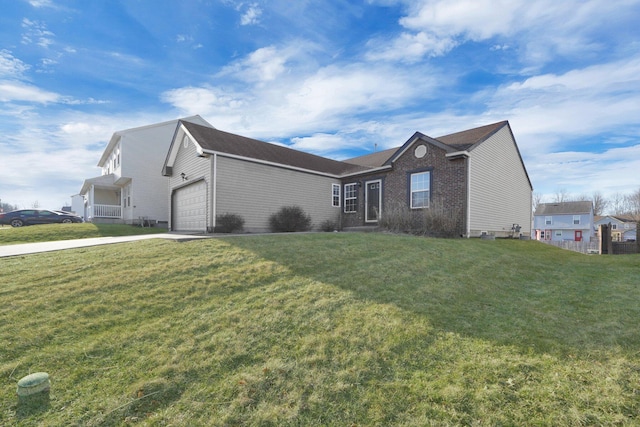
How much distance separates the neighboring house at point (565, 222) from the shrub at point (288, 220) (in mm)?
41005

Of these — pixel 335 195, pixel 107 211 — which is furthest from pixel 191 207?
pixel 107 211

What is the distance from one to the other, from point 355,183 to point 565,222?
44.6m

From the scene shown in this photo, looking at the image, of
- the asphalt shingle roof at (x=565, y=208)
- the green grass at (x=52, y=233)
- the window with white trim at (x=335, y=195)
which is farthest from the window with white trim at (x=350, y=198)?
the asphalt shingle roof at (x=565, y=208)

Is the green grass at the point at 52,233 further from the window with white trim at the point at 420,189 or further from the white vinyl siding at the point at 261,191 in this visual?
the window with white trim at the point at 420,189

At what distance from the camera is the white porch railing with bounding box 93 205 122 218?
70.0 ft

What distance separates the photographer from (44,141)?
15.2m

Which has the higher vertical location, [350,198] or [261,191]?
[261,191]

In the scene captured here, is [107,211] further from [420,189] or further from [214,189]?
[420,189]

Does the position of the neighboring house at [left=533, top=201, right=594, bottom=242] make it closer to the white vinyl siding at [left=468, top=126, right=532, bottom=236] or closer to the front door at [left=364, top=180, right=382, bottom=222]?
the white vinyl siding at [left=468, top=126, right=532, bottom=236]

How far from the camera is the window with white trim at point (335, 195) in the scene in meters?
17.4

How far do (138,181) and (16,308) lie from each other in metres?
19.0

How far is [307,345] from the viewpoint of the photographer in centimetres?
335

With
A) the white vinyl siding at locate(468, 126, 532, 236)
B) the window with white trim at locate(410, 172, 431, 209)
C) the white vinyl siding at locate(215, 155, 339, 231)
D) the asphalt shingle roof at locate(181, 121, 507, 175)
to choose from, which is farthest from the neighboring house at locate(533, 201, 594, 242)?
the white vinyl siding at locate(215, 155, 339, 231)

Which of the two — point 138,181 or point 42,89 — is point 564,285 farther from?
point 138,181
